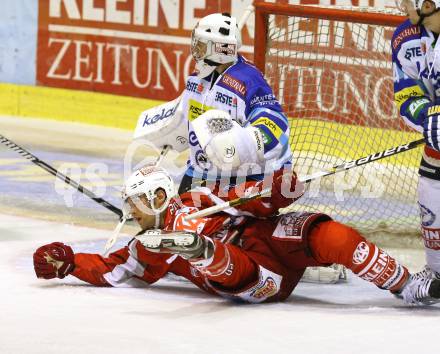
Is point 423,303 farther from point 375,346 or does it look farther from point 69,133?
point 69,133

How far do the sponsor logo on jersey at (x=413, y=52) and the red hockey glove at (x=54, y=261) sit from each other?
129cm

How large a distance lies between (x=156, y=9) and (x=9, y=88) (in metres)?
1.34

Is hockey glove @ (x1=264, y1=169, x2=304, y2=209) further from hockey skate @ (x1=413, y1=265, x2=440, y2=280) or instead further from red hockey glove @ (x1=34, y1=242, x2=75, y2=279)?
red hockey glove @ (x1=34, y1=242, x2=75, y2=279)

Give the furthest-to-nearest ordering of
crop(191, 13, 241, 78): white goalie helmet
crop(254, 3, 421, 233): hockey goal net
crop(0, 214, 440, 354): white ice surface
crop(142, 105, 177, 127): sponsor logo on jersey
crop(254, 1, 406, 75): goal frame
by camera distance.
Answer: crop(254, 3, 421, 233): hockey goal net → crop(254, 1, 406, 75): goal frame → crop(142, 105, 177, 127): sponsor logo on jersey → crop(191, 13, 241, 78): white goalie helmet → crop(0, 214, 440, 354): white ice surface

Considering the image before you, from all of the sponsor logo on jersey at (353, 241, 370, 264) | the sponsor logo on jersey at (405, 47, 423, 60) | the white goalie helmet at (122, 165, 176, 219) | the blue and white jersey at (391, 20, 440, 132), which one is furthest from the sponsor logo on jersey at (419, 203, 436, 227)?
the white goalie helmet at (122, 165, 176, 219)

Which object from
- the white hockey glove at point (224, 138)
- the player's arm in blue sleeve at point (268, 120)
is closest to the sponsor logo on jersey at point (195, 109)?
the player's arm in blue sleeve at point (268, 120)

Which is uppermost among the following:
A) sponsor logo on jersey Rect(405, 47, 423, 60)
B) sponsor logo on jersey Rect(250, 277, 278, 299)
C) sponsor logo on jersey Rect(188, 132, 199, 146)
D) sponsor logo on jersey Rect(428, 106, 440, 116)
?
sponsor logo on jersey Rect(405, 47, 423, 60)

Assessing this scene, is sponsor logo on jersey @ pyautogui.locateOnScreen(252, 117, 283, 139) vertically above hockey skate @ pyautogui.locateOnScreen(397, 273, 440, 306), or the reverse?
sponsor logo on jersey @ pyautogui.locateOnScreen(252, 117, 283, 139)

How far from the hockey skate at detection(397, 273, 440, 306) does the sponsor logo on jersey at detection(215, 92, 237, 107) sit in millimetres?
876

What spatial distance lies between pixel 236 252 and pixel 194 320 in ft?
0.96

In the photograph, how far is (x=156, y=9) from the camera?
8.15 metres

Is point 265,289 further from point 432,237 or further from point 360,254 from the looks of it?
point 432,237

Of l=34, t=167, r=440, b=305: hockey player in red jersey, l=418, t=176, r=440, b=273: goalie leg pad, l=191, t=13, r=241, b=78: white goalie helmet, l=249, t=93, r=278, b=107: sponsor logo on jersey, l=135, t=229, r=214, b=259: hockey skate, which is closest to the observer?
l=135, t=229, r=214, b=259: hockey skate

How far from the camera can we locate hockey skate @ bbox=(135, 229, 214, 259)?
3.78 metres
